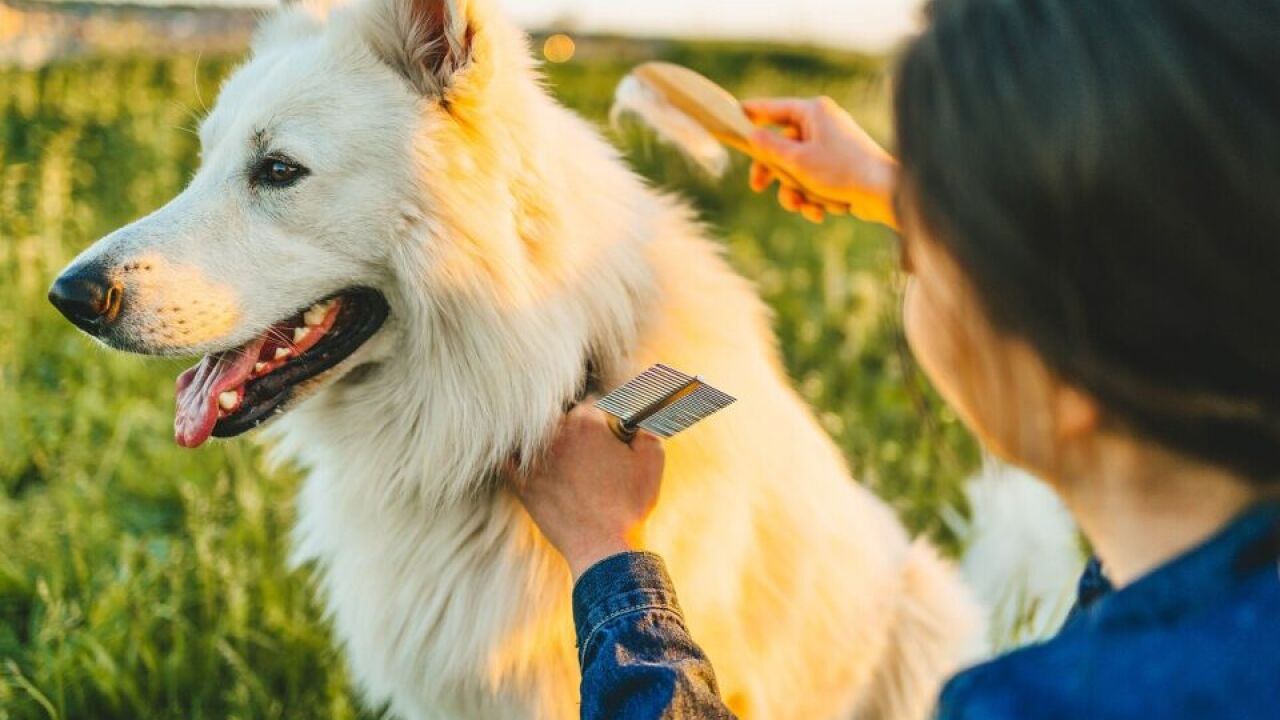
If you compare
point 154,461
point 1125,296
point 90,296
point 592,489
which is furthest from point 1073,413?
point 154,461

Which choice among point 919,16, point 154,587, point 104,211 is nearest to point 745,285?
point 919,16

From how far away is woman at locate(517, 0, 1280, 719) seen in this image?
0.89 metres

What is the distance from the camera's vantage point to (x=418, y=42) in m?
1.98

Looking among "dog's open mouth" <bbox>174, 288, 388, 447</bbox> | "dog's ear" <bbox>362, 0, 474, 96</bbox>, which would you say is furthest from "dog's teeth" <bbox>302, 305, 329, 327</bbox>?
"dog's ear" <bbox>362, 0, 474, 96</bbox>

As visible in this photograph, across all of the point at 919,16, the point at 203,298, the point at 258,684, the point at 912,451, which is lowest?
the point at 912,451

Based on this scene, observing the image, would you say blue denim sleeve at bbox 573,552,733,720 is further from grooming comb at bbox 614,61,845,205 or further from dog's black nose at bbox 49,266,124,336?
dog's black nose at bbox 49,266,124,336

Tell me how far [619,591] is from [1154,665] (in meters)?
0.80

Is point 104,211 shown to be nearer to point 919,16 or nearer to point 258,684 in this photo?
point 258,684

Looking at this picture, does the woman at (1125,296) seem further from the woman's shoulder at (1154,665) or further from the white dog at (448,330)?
the white dog at (448,330)

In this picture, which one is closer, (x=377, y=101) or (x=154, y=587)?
(x=377, y=101)

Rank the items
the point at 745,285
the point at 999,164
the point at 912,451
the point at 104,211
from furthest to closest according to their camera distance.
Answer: the point at 104,211 < the point at 912,451 < the point at 745,285 < the point at 999,164

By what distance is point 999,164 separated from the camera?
968 mm

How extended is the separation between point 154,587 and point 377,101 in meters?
1.57

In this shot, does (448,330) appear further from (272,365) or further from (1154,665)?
(1154,665)
